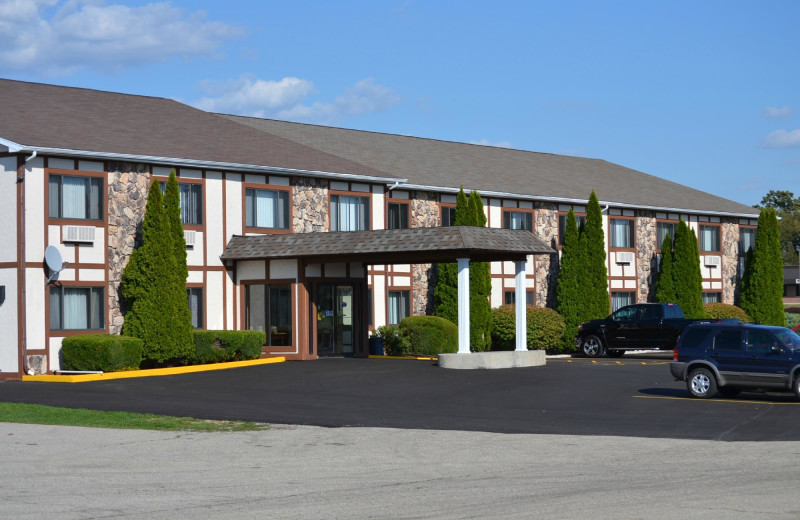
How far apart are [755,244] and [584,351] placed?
16.1 m

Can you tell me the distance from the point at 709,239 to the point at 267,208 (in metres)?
24.4

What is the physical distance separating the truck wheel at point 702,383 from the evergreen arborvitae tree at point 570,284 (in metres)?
19.4

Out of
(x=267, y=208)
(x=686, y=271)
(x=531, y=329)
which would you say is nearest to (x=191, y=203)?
(x=267, y=208)

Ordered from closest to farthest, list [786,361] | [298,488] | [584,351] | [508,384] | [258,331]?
[298,488] < [786,361] < [508,384] < [258,331] < [584,351]

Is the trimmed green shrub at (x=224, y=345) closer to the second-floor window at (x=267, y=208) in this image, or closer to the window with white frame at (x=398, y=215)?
the second-floor window at (x=267, y=208)

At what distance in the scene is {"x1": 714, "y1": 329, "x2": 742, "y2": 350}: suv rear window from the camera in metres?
22.5

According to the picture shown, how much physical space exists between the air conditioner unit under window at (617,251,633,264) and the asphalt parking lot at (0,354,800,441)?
1575 centimetres

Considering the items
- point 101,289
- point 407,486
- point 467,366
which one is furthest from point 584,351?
point 407,486

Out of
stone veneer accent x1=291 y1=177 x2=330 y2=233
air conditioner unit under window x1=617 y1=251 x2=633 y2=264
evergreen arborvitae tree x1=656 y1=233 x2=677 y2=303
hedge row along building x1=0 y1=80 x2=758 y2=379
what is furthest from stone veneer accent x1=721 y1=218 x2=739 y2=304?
stone veneer accent x1=291 y1=177 x2=330 y2=233

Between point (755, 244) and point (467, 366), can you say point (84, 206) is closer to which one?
point (467, 366)

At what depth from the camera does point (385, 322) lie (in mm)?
37094

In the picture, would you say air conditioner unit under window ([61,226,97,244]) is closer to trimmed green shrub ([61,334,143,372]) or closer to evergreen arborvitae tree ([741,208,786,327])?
trimmed green shrub ([61,334,143,372])

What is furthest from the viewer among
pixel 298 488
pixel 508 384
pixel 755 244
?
pixel 755 244

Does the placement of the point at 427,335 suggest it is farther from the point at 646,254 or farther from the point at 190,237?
the point at 646,254
